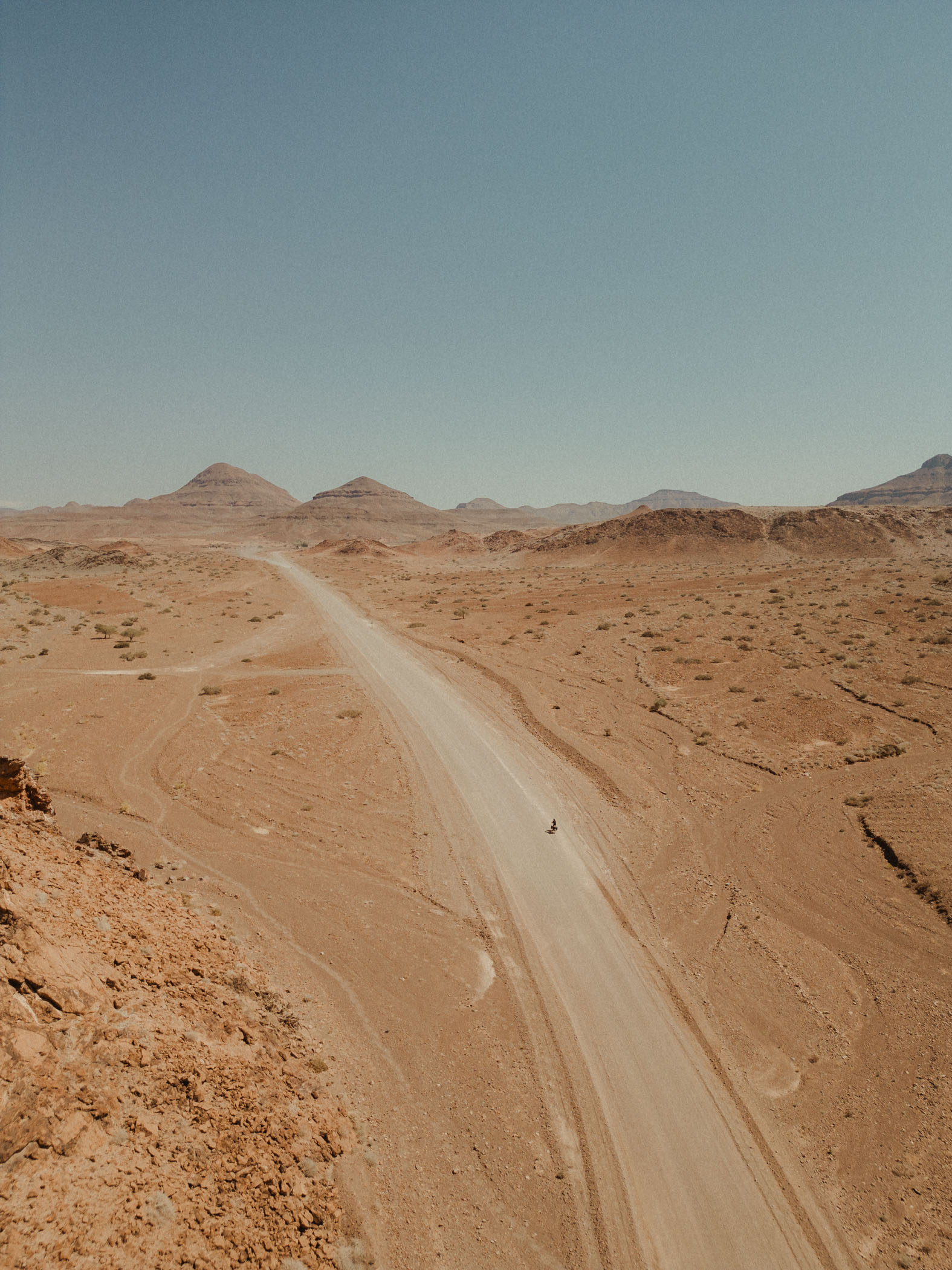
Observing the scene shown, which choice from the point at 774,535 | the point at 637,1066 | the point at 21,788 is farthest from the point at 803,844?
the point at 774,535

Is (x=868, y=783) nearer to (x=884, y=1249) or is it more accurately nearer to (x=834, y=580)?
(x=884, y=1249)

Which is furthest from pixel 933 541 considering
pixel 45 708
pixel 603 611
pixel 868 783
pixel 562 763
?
→ pixel 45 708

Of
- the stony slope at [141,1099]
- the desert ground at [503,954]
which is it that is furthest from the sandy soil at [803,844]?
the stony slope at [141,1099]

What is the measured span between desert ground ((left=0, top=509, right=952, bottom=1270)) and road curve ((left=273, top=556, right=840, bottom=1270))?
5 centimetres

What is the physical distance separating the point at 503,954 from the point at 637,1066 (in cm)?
319

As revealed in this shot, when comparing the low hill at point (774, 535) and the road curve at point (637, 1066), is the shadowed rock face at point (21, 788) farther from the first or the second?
the low hill at point (774, 535)

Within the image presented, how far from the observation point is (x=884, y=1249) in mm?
7168

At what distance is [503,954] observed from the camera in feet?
38.4

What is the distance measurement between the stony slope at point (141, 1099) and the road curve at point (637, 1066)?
4331mm

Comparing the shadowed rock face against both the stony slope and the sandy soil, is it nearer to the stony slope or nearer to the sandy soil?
the stony slope

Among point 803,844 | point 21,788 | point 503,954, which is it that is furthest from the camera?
point 803,844

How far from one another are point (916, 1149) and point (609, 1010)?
A: 4.63m

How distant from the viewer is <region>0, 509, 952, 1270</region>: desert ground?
282 inches

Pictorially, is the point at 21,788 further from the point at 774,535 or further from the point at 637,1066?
the point at 774,535
